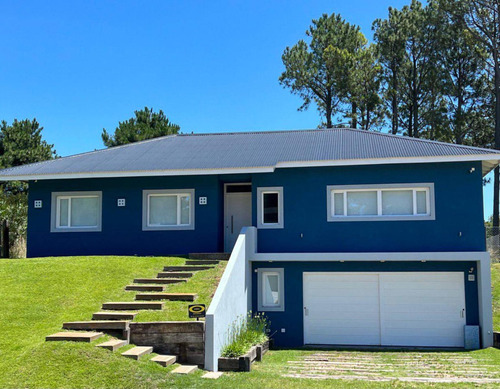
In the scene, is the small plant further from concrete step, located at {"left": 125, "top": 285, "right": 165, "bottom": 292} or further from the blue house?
concrete step, located at {"left": 125, "top": 285, "right": 165, "bottom": 292}

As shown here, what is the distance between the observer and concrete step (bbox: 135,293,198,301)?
38.9ft

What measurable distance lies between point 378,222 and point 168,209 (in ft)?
21.2

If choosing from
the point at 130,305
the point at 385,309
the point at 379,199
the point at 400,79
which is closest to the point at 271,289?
the point at 385,309

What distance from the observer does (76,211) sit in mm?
17188

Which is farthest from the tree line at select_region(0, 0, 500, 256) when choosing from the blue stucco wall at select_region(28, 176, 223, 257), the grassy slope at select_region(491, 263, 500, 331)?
the blue stucco wall at select_region(28, 176, 223, 257)

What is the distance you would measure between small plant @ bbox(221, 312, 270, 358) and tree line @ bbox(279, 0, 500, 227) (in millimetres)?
21156

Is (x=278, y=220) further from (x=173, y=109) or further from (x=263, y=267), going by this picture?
(x=173, y=109)

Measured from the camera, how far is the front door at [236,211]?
667 inches

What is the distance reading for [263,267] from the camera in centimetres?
1507

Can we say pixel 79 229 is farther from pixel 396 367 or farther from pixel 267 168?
pixel 396 367

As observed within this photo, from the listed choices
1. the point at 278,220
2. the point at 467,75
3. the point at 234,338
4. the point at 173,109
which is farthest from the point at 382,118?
the point at 234,338

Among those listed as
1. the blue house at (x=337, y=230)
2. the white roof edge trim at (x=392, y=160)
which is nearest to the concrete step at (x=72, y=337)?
the blue house at (x=337, y=230)

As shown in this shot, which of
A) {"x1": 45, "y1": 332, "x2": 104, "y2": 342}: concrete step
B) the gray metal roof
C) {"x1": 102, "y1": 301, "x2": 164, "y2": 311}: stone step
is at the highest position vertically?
the gray metal roof

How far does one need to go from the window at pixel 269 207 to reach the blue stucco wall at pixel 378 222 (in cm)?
18
